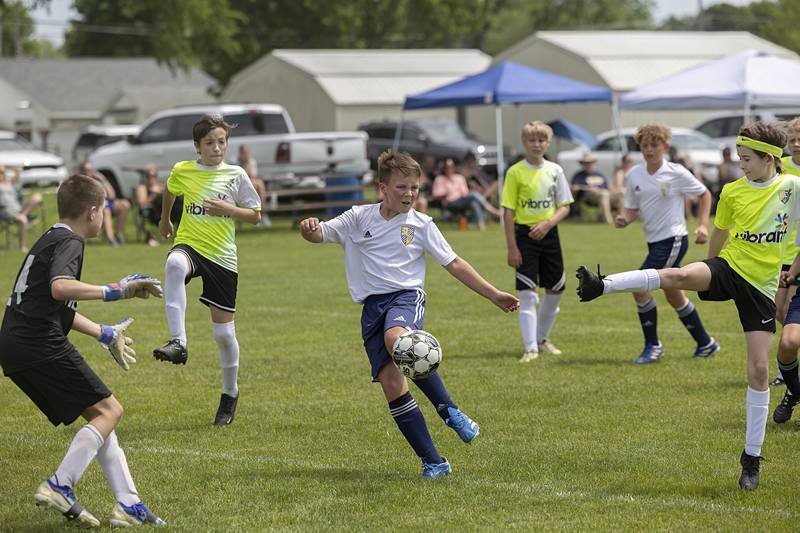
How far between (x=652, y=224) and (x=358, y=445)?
4048 millimetres

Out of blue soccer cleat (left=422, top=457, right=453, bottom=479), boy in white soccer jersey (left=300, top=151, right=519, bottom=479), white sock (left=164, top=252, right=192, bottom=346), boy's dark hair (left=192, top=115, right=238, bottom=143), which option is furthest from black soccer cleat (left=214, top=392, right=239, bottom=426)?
blue soccer cleat (left=422, top=457, right=453, bottom=479)

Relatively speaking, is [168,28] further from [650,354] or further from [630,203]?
[650,354]

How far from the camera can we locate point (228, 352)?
8742 mm

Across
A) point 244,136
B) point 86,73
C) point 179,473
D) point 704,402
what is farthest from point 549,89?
point 86,73

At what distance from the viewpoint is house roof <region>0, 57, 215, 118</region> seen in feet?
271

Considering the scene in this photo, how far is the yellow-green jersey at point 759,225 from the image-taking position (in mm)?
6734

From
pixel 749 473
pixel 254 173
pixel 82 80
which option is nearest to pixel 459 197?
pixel 254 173

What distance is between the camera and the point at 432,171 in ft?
101

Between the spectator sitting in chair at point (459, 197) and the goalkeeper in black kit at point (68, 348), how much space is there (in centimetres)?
2110

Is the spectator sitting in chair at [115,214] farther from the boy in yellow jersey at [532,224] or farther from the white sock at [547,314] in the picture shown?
the boy in yellow jersey at [532,224]

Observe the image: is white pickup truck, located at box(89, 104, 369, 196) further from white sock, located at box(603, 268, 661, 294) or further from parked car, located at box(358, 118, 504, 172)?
white sock, located at box(603, 268, 661, 294)

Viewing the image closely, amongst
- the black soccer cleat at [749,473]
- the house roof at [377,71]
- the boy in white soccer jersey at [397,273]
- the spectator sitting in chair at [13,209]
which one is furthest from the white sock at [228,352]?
the house roof at [377,71]

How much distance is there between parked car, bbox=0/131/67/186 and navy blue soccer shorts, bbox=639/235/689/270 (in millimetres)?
31762

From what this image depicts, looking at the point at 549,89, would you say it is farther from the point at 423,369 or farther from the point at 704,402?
the point at 423,369
